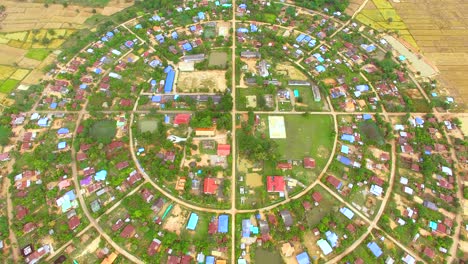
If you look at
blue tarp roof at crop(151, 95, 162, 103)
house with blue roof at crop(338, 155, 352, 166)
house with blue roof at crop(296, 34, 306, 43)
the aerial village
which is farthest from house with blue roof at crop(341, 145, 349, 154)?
blue tarp roof at crop(151, 95, 162, 103)

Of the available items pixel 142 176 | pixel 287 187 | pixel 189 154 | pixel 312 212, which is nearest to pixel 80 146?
pixel 142 176

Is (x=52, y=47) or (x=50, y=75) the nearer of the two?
(x=50, y=75)

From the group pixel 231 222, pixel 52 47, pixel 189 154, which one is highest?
pixel 52 47

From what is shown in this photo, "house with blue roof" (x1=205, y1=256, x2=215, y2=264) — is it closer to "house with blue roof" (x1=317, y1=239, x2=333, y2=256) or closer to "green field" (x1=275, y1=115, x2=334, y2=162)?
"house with blue roof" (x1=317, y1=239, x2=333, y2=256)

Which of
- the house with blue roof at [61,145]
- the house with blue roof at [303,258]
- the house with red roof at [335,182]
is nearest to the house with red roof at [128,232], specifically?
the house with blue roof at [61,145]

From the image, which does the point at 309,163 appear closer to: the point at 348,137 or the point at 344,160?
the point at 344,160

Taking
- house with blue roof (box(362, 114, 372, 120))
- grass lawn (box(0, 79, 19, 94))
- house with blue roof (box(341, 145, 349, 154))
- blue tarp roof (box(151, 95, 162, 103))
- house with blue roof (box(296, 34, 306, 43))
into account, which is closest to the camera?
house with blue roof (box(341, 145, 349, 154))

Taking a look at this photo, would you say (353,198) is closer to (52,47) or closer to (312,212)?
(312,212)

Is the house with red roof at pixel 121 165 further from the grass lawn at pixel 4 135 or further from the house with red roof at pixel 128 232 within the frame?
the grass lawn at pixel 4 135
